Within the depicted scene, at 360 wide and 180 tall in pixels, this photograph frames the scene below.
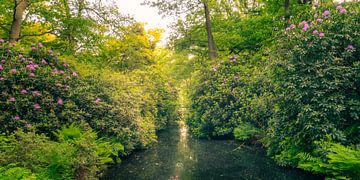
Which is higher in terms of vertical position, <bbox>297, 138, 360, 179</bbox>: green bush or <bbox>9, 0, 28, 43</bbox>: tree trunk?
<bbox>9, 0, 28, 43</bbox>: tree trunk

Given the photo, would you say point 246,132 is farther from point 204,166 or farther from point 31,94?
point 31,94

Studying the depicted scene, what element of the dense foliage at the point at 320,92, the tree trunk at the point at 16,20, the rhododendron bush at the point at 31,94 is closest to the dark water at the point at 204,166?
the dense foliage at the point at 320,92

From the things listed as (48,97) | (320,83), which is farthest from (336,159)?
(48,97)

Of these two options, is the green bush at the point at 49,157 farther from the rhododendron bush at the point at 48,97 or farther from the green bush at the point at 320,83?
the green bush at the point at 320,83

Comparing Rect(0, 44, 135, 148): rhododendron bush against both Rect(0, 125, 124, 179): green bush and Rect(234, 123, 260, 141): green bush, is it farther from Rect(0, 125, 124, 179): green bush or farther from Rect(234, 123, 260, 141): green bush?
Rect(234, 123, 260, 141): green bush

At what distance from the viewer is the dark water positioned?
7434mm

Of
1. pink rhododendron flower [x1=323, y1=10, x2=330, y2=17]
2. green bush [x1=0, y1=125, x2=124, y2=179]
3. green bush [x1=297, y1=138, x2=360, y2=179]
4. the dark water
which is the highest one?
pink rhododendron flower [x1=323, y1=10, x2=330, y2=17]

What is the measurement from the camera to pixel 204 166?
28.3ft

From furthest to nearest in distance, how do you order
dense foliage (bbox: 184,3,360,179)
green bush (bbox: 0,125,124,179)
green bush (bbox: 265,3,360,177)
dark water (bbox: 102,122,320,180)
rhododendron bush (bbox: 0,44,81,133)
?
rhododendron bush (bbox: 0,44,81,133)
dark water (bbox: 102,122,320,180)
green bush (bbox: 265,3,360,177)
dense foliage (bbox: 184,3,360,179)
green bush (bbox: 0,125,124,179)

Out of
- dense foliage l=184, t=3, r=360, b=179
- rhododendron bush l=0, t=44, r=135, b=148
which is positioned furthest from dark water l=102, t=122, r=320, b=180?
rhododendron bush l=0, t=44, r=135, b=148

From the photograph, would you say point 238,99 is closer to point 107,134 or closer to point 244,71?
point 244,71

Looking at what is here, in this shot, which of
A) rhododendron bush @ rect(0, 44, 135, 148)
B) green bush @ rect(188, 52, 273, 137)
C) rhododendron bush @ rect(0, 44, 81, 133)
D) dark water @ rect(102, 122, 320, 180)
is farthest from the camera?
green bush @ rect(188, 52, 273, 137)

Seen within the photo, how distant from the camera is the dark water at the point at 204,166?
743 cm

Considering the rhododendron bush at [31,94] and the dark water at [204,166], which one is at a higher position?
the rhododendron bush at [31,94]
